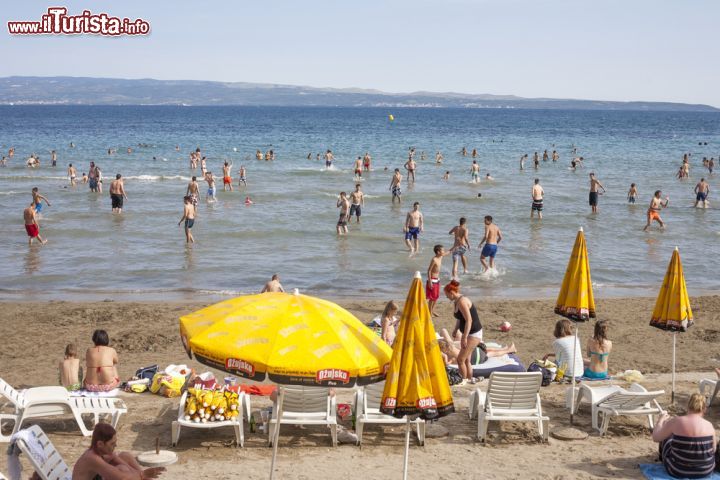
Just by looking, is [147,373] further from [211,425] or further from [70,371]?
[211,425]

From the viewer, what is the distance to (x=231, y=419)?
8.16 metres

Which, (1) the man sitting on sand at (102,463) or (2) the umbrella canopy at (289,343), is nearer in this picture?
(1) the man sitting on sand at (102,463)

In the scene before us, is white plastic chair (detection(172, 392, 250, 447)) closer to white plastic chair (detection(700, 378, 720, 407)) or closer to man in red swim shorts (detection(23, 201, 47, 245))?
white plastic chair (detection(700, 378, 720, 407))

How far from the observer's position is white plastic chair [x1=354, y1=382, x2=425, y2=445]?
828 centimetres

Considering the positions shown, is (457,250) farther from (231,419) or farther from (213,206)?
(213,206)

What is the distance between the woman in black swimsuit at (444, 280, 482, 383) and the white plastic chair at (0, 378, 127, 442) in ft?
13.8

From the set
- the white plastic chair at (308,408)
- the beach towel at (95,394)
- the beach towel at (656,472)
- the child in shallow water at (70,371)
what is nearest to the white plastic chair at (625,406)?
the beach towel at (656,472)

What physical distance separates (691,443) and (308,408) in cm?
380

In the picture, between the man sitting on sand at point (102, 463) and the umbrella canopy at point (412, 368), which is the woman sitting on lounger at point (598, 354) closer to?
the umbrella canopy at point (412, 368)

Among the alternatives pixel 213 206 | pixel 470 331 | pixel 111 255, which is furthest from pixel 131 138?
pixel 470 331

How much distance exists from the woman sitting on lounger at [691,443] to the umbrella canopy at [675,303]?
2149 millimetres

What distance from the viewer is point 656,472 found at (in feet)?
25.1

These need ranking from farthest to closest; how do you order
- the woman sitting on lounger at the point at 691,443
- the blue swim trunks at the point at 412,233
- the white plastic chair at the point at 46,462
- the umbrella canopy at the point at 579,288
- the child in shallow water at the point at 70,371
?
the blue swim trunks at the point at 412,233, the child in shallow water at the point at 70,371, the umbrella canopy at the point at 579,288, the woman sitting on lounger at the point at 691,443, the white plastic chair at the point at 46,462

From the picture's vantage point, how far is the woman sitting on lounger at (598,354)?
10.2 meters
